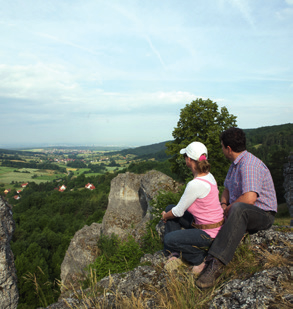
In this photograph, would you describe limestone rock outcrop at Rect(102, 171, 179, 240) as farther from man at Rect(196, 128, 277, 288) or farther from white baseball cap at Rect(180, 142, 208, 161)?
white baseball cap at Rect(180, 142, 208, 161)

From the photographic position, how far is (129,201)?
15727 millimetres

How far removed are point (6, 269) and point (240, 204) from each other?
525 cm

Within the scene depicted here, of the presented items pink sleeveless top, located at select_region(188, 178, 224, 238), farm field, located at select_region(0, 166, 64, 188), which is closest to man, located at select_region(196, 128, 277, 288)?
pink sleeveless top, located at select_region(188, 178, 224, 238)

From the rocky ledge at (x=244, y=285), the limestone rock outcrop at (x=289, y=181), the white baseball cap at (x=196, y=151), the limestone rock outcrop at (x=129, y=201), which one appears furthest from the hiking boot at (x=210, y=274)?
the limestone rock outcrop at (x=289, y=181)

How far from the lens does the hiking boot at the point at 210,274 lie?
10.4 feet

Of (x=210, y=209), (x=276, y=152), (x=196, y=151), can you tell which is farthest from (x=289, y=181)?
(x=276, y=152)

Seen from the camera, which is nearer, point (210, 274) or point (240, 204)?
point (210, 274)

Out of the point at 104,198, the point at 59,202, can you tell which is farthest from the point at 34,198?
the point at 104,198

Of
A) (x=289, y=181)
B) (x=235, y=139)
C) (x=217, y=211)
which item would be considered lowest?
(x=289, y=181)

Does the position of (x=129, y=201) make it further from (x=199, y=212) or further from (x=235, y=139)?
(x=235, y=139)

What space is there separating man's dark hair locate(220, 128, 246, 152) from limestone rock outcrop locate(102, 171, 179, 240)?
7.54 m

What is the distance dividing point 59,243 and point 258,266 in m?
51.3

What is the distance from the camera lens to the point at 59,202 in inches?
3031

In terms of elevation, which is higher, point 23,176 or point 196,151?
point 196,151
